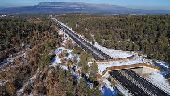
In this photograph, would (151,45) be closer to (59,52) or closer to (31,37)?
(59,52)

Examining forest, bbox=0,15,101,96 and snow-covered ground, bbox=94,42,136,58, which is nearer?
forest, bbox=0,15,101,96

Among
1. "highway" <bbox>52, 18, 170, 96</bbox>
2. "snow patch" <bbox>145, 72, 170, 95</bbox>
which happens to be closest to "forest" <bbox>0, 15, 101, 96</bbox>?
"highway" <bbox>52, 18, 170, 96</bbox>

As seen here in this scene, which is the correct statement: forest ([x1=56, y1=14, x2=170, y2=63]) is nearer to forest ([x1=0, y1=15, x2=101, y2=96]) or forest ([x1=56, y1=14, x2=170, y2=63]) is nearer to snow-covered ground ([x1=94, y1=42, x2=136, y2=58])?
snow-covered ground ([x1=94, y1=42, x2=136, y2=58])

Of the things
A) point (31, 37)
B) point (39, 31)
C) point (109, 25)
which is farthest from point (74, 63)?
point (109, 25)

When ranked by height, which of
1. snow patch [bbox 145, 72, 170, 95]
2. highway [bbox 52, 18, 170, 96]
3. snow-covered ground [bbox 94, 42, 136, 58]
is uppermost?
highway [bbox 52, 18, 170, 96]

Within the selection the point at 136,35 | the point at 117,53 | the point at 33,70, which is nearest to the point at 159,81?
the point at 33,70

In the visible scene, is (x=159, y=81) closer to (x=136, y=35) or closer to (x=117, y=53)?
(x=117, y=53)

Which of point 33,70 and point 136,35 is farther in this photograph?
point 136,35

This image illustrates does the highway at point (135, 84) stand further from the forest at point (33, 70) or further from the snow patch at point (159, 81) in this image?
the forest at point (33, 70)
